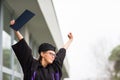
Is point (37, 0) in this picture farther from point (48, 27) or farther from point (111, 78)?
point (111, 78)

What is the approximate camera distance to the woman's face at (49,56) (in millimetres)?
3296

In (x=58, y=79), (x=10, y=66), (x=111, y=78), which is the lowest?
(x=111, y=78)

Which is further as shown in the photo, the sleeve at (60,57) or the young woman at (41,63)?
the sleeve at (60,57)

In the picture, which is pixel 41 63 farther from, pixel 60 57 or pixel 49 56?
pixel 60 57

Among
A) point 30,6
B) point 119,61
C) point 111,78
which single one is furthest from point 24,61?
point 119,61

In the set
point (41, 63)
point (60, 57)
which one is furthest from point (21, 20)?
point (60, 57)

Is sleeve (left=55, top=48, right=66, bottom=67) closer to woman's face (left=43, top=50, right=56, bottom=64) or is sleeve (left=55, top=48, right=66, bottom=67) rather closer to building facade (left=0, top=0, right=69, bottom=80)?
woman's face (left=43, top=50, right=56, bottom=64)

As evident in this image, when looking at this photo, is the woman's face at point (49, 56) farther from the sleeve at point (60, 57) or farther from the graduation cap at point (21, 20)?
the graduation cap at point (21, 20)

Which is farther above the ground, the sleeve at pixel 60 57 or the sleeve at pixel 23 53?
the sleeve at pixel 23 53

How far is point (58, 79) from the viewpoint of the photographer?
129 inches

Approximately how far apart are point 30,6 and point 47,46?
4803 millimetres

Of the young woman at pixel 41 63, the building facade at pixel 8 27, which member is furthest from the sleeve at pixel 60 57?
Answer: the building facade at pixel 8 27

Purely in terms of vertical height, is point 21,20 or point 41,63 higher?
point 21,20

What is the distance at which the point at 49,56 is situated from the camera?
331 cm
